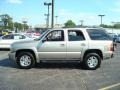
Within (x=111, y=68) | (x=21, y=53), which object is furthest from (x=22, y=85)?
(x=111, y=68)

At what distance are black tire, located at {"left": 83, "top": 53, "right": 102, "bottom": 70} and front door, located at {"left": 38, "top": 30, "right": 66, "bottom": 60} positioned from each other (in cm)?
100

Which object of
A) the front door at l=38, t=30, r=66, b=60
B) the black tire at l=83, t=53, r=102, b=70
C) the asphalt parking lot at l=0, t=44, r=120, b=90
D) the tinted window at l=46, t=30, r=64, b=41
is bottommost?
the asphalt parking lot at l=0, t=44, r=120, b=90

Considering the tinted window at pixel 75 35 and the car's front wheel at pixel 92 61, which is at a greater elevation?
the tinted window at pixel 75 35

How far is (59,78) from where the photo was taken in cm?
973

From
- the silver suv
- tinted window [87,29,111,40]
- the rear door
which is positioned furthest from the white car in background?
tinted window [87,29,111,40]

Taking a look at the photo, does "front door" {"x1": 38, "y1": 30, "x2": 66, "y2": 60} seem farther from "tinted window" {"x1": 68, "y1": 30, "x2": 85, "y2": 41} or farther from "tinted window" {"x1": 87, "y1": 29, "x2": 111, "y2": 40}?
"tinted window" {"x1": 87, "y1": 29, "x2": 111, "y2": 40}

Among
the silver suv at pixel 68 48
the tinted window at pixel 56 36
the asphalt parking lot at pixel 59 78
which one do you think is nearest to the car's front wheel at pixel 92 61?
the silver suv at pixel 68 48

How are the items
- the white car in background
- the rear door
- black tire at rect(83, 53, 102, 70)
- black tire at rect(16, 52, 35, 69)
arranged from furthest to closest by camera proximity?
the white car in background, black tire at rect(16, 52, 35, 69), black tire at rect(83, 53, 102, 70), the rear door

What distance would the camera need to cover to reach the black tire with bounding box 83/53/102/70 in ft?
38.8

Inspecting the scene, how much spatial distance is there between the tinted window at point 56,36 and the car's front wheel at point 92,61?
1.38 m

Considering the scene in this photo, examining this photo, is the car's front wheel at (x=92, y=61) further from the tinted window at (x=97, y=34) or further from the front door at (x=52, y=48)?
the front door at (x=52, y=48)

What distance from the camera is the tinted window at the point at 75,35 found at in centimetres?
1182

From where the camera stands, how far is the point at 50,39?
1183 centimetres

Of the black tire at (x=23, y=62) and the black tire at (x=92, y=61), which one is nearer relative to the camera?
the black tire at (x=92, y=61)
